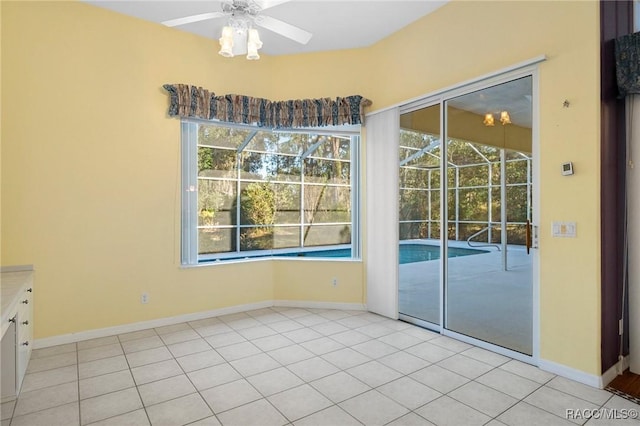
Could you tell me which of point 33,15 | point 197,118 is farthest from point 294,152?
point 33,15

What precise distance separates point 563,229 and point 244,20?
2.85 meters

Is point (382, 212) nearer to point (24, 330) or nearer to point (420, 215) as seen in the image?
point (420, 215)

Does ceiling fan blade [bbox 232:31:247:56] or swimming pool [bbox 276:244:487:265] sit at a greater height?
ceiling fan blade [bbox 232:31:247:56]

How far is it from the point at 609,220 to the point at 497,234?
809 millimetres

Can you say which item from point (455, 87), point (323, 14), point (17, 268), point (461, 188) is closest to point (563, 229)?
A: point (461, 188)

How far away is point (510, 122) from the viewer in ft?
9.92

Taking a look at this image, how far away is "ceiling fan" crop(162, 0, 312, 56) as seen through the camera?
2479mm

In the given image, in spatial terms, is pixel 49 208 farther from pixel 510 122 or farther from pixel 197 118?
pixel 510 122

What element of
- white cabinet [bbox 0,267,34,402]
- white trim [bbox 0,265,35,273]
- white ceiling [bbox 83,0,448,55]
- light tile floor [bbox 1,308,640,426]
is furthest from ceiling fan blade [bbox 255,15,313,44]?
white trim [bbox 0,265,35,273]

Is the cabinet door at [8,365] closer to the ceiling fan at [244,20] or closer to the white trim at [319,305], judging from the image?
the ceiling fan at [244,20]

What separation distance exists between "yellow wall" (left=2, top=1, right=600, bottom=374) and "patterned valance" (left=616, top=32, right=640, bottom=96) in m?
0.24

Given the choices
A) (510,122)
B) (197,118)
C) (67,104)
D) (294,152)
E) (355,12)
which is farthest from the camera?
(294,152)

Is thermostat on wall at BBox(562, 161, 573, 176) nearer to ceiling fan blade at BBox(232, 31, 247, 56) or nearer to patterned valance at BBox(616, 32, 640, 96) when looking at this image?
patterned valance at BBox(616, 32, 640, 96)

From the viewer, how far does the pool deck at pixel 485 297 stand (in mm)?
2953
